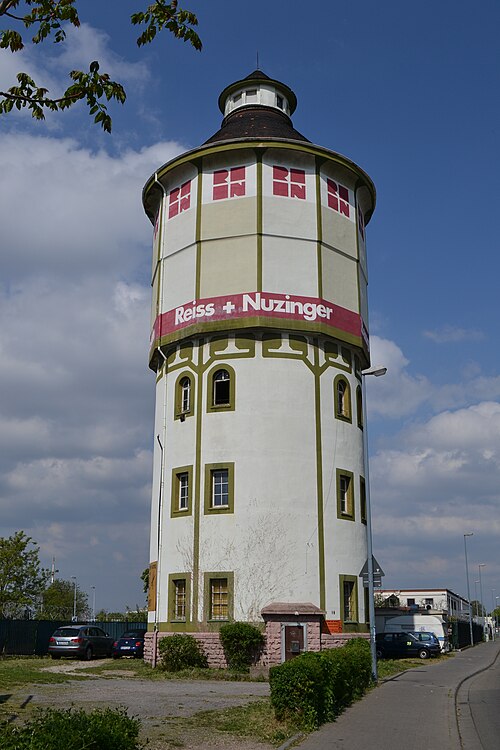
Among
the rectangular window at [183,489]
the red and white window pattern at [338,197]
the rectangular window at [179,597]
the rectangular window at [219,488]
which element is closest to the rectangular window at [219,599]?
the rectangular window at [179,597]

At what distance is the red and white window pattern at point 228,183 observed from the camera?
113 feet

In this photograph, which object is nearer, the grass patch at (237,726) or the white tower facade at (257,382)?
the grass patch at (237,726)

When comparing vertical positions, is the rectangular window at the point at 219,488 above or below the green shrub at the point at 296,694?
above

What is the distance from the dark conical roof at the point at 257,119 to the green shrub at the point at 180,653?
67.5 feet

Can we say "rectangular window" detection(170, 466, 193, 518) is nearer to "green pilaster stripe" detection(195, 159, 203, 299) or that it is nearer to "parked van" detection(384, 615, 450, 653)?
"green pilaster stripe" detection(195, 159, 203, 299)

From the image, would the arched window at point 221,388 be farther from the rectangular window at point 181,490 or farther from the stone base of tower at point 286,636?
the stone base of tower at point 286,636

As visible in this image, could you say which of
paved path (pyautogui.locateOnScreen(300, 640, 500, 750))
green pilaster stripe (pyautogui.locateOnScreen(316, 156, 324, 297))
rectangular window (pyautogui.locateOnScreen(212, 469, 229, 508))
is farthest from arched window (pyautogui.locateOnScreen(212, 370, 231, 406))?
paved path (pyautogui.locateOnScreen(300, 640, 500, 750))

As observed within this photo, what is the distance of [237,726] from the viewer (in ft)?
48.8

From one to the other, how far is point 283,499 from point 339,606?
15.4 feet

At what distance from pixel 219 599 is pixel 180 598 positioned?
190 centimetres

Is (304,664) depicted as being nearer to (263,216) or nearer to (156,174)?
(263,216)

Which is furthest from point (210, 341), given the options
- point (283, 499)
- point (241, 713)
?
point (241, 713)

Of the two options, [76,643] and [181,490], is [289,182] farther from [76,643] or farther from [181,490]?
[76,643]

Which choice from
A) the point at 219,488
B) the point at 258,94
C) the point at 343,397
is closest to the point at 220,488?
the point at 219,488
